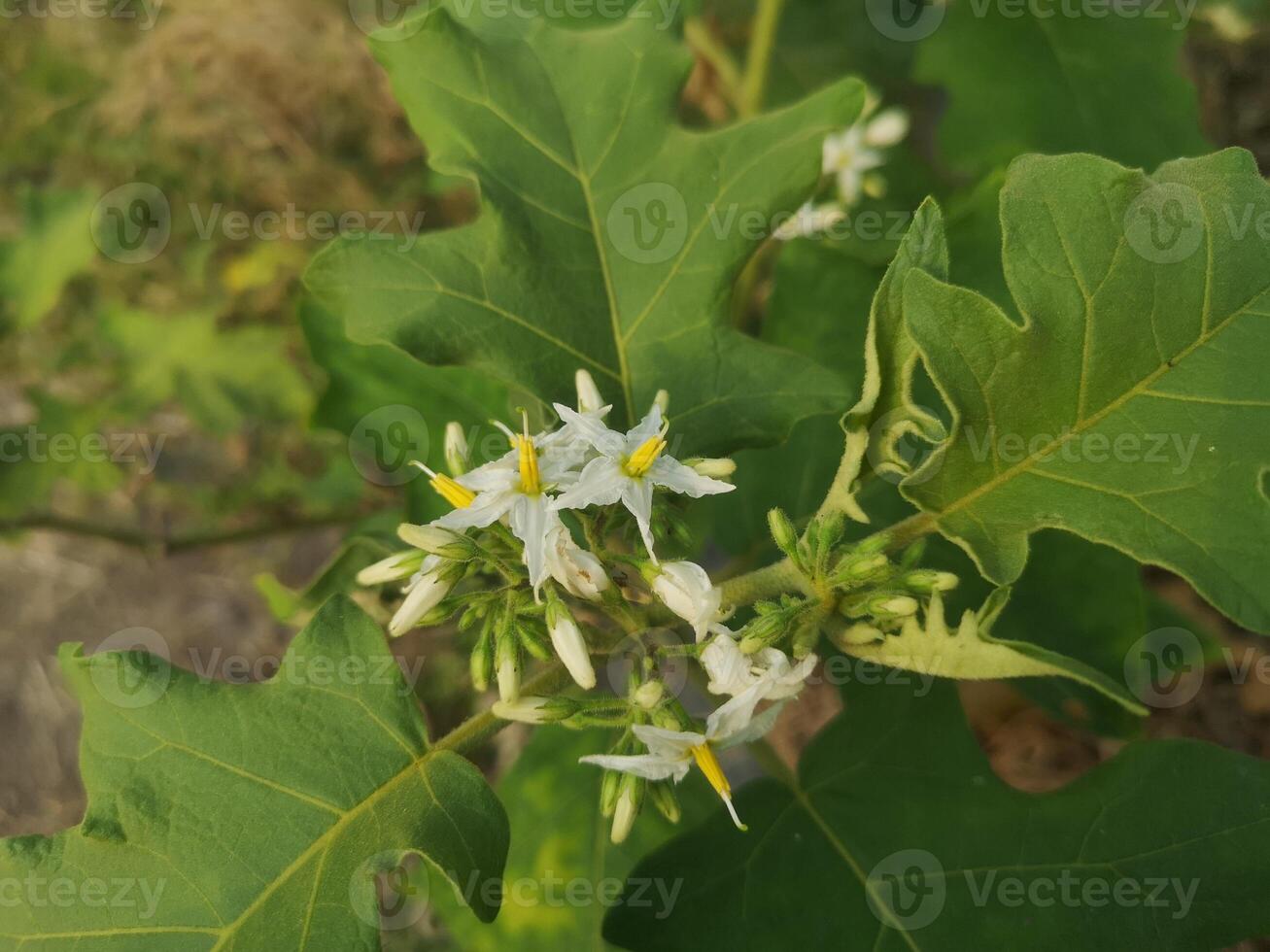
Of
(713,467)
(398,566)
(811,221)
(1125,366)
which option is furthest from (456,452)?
(811,221)

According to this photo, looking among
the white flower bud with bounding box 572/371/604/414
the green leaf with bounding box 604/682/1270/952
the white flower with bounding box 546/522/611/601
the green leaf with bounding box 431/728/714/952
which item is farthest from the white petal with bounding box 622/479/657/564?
the green leaf with bounding box 431/728/714/952

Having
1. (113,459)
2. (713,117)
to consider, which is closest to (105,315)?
(113,459)

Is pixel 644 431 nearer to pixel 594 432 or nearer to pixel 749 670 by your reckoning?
pixel 594 432

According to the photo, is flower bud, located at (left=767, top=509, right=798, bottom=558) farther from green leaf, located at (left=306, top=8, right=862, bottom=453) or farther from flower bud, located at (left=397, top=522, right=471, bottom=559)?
flower bud, located at (left=397, top=522, right=471, bottom=559)

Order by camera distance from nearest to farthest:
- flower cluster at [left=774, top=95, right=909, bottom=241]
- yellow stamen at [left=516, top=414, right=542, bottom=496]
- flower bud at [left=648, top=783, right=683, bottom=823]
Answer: yellow stamen at [left=516, top=414, right=542, bottom=496]
flower bud at [left=648, top=783, right=683, bottom=823]
flower cluster at [left=774, top=95, right=909, bottom=241]

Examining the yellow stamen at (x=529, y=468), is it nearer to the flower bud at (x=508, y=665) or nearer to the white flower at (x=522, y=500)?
the white flower at (x=522, y=500)

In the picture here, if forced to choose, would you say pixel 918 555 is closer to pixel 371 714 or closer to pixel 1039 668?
pixel 1039 668
